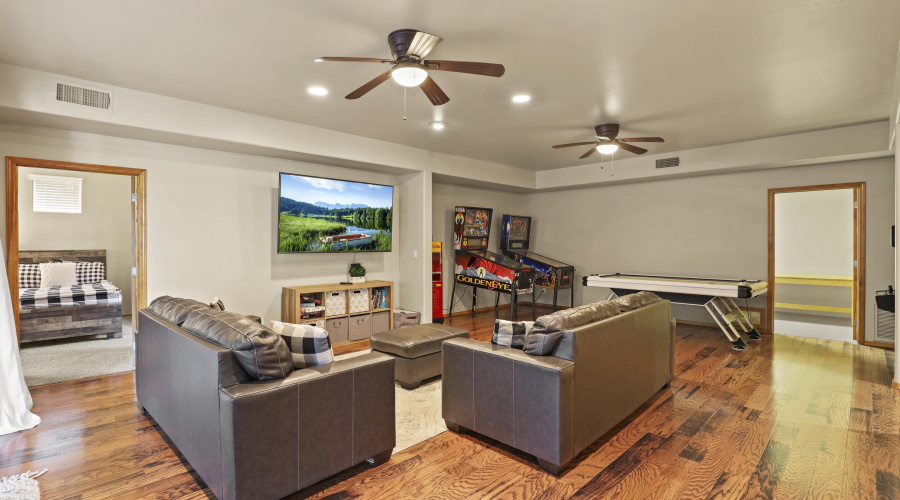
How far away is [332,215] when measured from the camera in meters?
5.39

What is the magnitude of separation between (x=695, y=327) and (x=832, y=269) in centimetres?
341

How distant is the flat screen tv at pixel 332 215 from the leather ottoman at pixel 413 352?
199cm

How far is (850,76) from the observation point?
335 centimetres

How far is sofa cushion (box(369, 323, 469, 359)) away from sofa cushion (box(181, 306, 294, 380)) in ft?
4.87

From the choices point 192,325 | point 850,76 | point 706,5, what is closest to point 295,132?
point 192,325

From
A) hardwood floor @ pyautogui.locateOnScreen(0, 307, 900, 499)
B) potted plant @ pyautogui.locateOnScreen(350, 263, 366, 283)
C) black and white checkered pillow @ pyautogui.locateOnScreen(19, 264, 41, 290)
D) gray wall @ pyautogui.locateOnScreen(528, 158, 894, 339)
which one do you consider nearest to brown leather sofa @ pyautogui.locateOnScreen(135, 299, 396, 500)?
hardwood floor @ pyautogui.locateOnScreen(0, 307, 900, 499)

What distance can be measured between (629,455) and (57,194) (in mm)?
8432

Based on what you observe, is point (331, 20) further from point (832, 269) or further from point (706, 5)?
point (832, 269)

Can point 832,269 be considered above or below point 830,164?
below

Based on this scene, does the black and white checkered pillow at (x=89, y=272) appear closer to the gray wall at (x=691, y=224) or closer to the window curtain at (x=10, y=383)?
the window curtain at (x=10, y=383)

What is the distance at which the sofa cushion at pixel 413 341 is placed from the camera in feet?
11.5

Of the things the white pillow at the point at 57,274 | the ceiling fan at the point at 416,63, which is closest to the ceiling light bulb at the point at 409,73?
the ceiling fan at the point at 416,63

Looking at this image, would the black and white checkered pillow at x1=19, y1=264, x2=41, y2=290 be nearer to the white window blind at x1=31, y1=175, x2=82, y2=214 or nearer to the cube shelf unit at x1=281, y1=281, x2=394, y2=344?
the white window blind at x1=31, y1=175, x2=82, y2=214

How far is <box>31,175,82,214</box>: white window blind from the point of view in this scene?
21.0 feet
